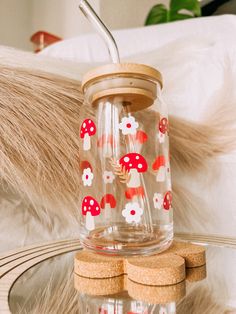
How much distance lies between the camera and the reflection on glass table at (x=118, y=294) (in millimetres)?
289

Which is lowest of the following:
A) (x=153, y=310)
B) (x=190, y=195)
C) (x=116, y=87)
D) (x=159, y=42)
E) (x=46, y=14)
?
(x=153, y=310)

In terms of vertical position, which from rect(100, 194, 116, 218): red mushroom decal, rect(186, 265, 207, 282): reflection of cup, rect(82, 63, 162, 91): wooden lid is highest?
rect(82, 63, 162, 91): wooden lid

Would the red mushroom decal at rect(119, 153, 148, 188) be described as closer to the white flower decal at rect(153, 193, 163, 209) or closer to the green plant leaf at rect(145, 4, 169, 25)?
the white flower decal at rect(153, 193, 163, 209)

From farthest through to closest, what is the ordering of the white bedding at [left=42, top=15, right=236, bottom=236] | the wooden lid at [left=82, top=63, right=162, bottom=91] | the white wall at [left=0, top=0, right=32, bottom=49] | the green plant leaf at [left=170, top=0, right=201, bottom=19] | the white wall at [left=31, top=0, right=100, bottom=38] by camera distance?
the white wall at [left=0, top=0, right=32, bottom=49]
the white wall at [left=31, top=0, right=100, bottom=38]
the green plant leaf at [left=170, top=0, right=201, bottom=19]
the white bedding at [left=42, top=15, right=236, bottom=236]
the wooden lid at [left=82, top=63, right=162, bottom=91]

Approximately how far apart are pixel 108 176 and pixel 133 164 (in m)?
0.04

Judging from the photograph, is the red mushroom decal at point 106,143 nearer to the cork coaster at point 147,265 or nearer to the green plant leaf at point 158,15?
the cork coaster at point 147,265

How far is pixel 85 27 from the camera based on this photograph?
158 centimetres

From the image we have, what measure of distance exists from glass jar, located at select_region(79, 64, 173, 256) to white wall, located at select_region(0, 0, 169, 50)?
1.09 m

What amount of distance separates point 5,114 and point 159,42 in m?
0.65

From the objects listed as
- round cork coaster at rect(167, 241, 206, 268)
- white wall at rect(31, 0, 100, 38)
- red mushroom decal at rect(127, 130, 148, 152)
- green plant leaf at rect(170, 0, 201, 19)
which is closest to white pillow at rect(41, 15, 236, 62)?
green plant leaf at rect(170, 0, 201, 19)

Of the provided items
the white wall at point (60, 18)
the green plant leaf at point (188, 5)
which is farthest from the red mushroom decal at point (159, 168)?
the white wall at point (60, 18)

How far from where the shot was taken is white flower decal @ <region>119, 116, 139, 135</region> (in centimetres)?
43

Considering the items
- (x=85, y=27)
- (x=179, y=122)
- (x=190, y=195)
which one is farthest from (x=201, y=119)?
(x=85, y=27)

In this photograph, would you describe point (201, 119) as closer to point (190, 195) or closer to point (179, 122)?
point (179, 122)
